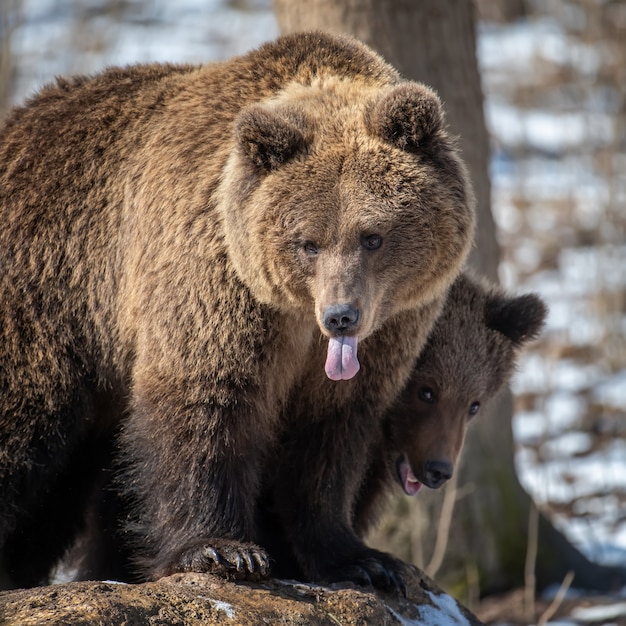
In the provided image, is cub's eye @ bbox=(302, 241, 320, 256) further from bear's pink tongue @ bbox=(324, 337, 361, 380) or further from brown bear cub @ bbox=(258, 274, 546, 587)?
brown bear cub @ bbox=(258, 274, 546, 587)

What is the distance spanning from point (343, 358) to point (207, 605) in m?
1.09

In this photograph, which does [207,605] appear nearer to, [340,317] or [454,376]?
[340,317]

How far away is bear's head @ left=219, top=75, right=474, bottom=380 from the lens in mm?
4562

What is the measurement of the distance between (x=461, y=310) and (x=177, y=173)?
181 centimetres

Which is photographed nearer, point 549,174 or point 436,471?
point 436,471

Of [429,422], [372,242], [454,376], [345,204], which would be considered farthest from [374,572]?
[345,204]

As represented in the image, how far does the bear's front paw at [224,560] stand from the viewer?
4562 mm

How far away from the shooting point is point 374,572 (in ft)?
16.4

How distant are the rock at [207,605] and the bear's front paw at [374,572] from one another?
5 cm

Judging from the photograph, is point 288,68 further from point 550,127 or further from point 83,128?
point 550,127

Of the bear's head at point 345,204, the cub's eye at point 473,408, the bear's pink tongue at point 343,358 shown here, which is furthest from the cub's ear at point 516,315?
the bear's pink tongue at point 343,358

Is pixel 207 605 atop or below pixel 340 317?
below

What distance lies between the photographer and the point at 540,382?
11.3 m

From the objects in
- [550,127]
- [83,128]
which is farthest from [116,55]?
[83,128]
